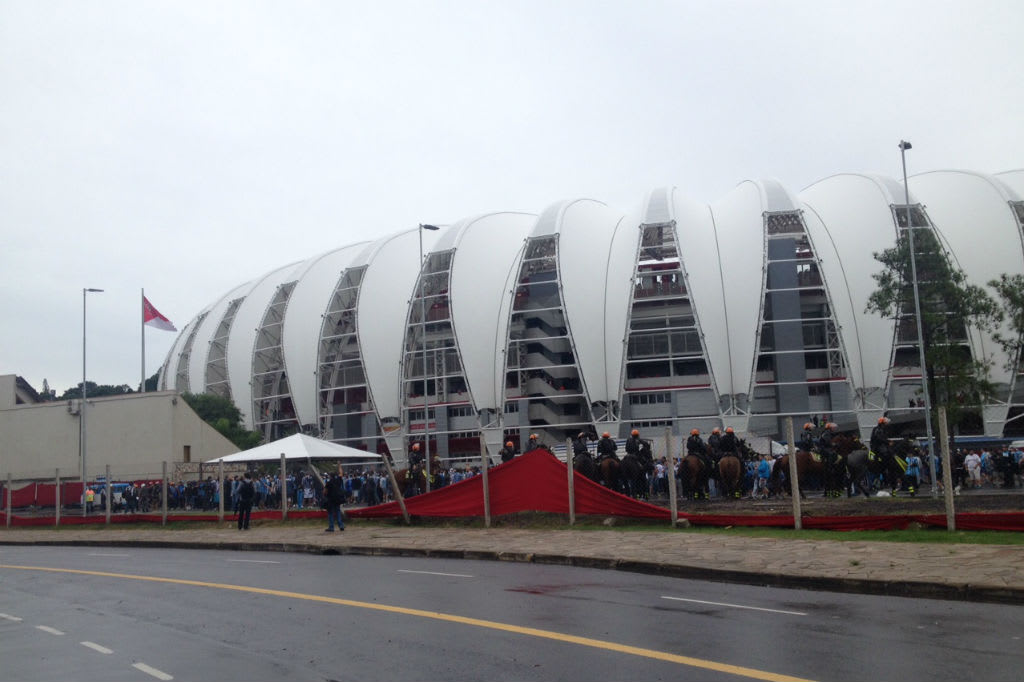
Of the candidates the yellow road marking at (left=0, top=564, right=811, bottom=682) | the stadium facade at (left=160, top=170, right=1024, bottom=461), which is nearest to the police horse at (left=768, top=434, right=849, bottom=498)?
the yellow road marking at (left=0, top=564, right=811, bottom=682)

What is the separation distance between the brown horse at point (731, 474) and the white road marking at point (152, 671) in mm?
19768

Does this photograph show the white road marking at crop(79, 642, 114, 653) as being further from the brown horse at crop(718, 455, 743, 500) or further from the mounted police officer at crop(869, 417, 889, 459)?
the mounted police officer at crop(869, 417, 889, 459)

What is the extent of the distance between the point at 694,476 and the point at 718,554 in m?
11.8

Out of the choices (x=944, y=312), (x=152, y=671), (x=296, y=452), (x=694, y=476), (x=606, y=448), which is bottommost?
(x=152, y=671)

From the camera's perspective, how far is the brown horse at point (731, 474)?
25.6m

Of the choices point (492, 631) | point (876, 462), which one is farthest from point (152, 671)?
point (876, 462)

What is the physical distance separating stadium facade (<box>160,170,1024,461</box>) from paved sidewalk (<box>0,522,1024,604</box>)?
111 ft

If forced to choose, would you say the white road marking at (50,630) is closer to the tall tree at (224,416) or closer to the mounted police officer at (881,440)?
the mounted police officer at (881,440)

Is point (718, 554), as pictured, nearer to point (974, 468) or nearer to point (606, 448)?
point (606, 448)

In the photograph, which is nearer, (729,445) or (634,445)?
(634,445)

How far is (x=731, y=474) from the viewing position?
25750mm

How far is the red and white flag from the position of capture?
2286 inches

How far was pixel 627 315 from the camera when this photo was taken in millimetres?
60438

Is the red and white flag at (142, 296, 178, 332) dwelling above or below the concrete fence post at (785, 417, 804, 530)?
above
